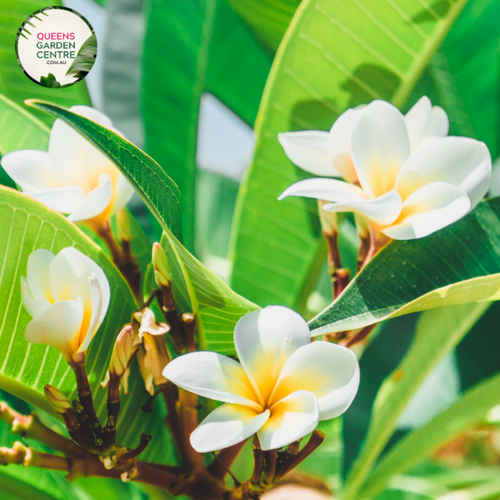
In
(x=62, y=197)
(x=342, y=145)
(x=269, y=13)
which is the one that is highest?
(x=269, y=13)

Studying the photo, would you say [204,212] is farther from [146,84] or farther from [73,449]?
[73,449]

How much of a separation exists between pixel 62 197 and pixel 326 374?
0.25m

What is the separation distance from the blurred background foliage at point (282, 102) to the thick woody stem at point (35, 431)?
123 millimetres

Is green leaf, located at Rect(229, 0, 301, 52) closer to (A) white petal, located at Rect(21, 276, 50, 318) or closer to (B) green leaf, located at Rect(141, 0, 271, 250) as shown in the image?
(B) green leaf, located at Rect(141, 0, 271, 250)

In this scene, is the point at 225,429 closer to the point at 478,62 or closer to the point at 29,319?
the point at 29,319

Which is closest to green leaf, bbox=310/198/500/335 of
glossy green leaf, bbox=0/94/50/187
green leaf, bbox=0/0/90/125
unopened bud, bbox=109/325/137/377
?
unopened bud, bbox=109/325/137/377

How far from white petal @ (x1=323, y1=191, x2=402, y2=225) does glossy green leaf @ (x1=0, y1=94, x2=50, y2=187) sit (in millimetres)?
344

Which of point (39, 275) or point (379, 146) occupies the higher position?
point (379, 146)

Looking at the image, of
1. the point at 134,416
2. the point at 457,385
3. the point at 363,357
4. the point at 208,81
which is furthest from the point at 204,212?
the point at 134,416

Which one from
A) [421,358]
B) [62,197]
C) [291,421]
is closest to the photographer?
[291,421]

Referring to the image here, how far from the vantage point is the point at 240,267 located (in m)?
0.60

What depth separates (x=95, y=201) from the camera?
0.34 m

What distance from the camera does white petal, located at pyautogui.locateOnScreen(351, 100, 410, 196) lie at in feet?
1.07

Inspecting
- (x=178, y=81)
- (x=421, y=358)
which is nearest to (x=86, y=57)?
(x=178, y=81)
